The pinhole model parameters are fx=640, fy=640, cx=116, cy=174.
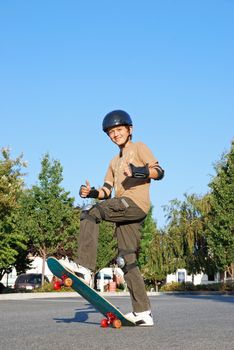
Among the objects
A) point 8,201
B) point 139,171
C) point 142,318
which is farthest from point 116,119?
point 8,201

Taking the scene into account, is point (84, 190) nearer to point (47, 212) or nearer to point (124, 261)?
point (124, 261)

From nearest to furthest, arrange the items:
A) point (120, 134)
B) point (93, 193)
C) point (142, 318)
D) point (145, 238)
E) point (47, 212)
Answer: point (142, 318) → point (93, 193) → point (120, 134) → point (47, 212) → point (145, 238)

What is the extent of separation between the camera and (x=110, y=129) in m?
6.45

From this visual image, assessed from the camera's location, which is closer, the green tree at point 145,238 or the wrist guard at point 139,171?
the wrist guard at point 139,171

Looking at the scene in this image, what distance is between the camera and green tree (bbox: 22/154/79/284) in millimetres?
38594

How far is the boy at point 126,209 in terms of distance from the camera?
576 cm

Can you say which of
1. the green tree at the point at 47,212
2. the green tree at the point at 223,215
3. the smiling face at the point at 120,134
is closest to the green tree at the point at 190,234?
the green tree at the point at 223,215

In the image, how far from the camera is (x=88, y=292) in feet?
19.1

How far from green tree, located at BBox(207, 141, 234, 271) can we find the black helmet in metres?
35.7

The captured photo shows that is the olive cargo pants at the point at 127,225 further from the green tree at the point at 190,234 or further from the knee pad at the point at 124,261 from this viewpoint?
the green tree at the point at 190,234

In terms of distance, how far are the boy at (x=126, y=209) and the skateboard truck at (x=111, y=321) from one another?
0.24 meters

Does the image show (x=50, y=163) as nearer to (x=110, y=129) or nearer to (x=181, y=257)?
(x=181, y=257)

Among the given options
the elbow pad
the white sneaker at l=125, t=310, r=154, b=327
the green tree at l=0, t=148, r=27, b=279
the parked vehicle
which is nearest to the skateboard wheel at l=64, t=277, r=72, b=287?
the white sneaker at l=125, t=310, r=154, b=327

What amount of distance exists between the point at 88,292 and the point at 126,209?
84 cm
